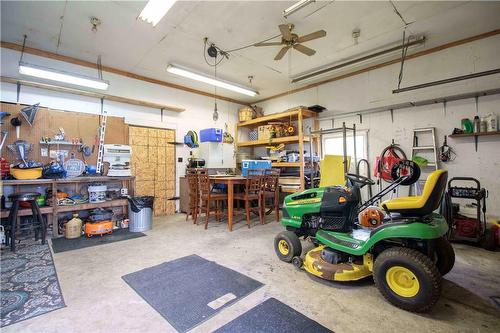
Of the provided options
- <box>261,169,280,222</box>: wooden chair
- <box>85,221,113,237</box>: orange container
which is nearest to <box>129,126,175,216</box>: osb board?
<box>85,221,113,237</box>: orange container

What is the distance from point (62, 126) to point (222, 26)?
345cm

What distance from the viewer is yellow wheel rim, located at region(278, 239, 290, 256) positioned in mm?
2772

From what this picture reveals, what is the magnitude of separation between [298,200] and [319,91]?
4.18 metres

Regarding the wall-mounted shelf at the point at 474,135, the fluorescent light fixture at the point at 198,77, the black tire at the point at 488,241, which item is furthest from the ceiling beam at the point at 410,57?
the black tire at the point at 488,241

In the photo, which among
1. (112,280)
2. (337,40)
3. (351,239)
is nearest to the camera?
(351,239)

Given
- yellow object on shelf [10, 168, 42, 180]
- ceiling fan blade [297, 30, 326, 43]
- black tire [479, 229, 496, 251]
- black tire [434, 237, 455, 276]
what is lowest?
black tire [479, 229, 496, 251]

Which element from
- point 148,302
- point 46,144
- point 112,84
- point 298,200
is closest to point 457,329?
point 298,200

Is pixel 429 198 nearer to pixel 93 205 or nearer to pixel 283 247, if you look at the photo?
pixel 283 247

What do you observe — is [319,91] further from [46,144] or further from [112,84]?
[46,144]

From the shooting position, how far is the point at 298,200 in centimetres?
276

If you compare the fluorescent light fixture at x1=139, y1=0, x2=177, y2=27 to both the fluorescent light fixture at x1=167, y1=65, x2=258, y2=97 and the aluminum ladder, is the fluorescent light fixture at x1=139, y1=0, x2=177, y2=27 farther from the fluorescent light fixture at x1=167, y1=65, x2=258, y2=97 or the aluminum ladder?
the aluminum ladder

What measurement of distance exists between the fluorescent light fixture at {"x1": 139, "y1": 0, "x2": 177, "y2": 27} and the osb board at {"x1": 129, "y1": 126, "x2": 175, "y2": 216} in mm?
2921

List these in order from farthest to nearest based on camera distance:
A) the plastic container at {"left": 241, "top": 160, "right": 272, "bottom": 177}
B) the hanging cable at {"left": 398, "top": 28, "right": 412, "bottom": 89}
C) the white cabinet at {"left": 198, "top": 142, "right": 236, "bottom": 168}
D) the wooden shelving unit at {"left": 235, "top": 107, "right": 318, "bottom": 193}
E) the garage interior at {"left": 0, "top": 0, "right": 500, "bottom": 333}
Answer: the white cabinet at {"left": 198, "top": 142, "right": 236, "bottom": 168}
the wooden shelving unit at {"left": 235, "top": 107, "right": 318, "bottom": 193}
the plastic container at {"left": 241, "top": 160, "right": 272, "bottom": 177}
the hanging cable at {"left": 398, "top": 28, "right": 412, "bottom": 89}
the garage interior at {"left": 0, "top": 0, "right": 500, "bottom": 333}

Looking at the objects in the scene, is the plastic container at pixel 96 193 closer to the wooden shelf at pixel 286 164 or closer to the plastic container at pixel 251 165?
the plastic container at pixel 251 165
